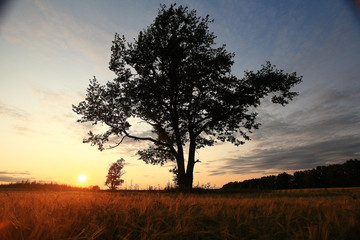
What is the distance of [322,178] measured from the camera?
37312 millimetres

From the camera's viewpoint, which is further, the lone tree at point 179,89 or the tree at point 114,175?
the tree at point 114,175

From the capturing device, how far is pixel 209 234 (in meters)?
2.11

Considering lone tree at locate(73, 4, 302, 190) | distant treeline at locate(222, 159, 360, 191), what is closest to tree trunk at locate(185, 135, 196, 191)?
lone tree at locate(73, 4, 302, 190)

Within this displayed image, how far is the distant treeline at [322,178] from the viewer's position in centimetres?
3397

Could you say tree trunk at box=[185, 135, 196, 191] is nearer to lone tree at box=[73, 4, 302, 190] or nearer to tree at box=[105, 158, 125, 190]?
lone tree at box=[73, 4, 302, 190]

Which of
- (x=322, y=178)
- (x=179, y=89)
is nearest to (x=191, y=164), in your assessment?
(x=179, y=89)

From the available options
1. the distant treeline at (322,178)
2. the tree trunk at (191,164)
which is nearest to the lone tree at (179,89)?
the tree trunk at (191,164)

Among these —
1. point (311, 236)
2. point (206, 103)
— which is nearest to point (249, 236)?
point (311, 236)

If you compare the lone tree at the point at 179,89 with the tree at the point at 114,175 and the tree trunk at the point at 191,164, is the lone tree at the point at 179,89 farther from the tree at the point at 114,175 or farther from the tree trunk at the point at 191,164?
the tree at the point at 114,175

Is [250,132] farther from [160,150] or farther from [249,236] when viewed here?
[249,236]

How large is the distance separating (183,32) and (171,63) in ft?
10.2

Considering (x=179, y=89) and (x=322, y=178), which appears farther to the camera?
(x=322, y=178)

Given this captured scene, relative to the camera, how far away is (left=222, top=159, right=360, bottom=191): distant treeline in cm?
3397

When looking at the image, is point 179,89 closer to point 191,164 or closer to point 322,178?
point 191,164
